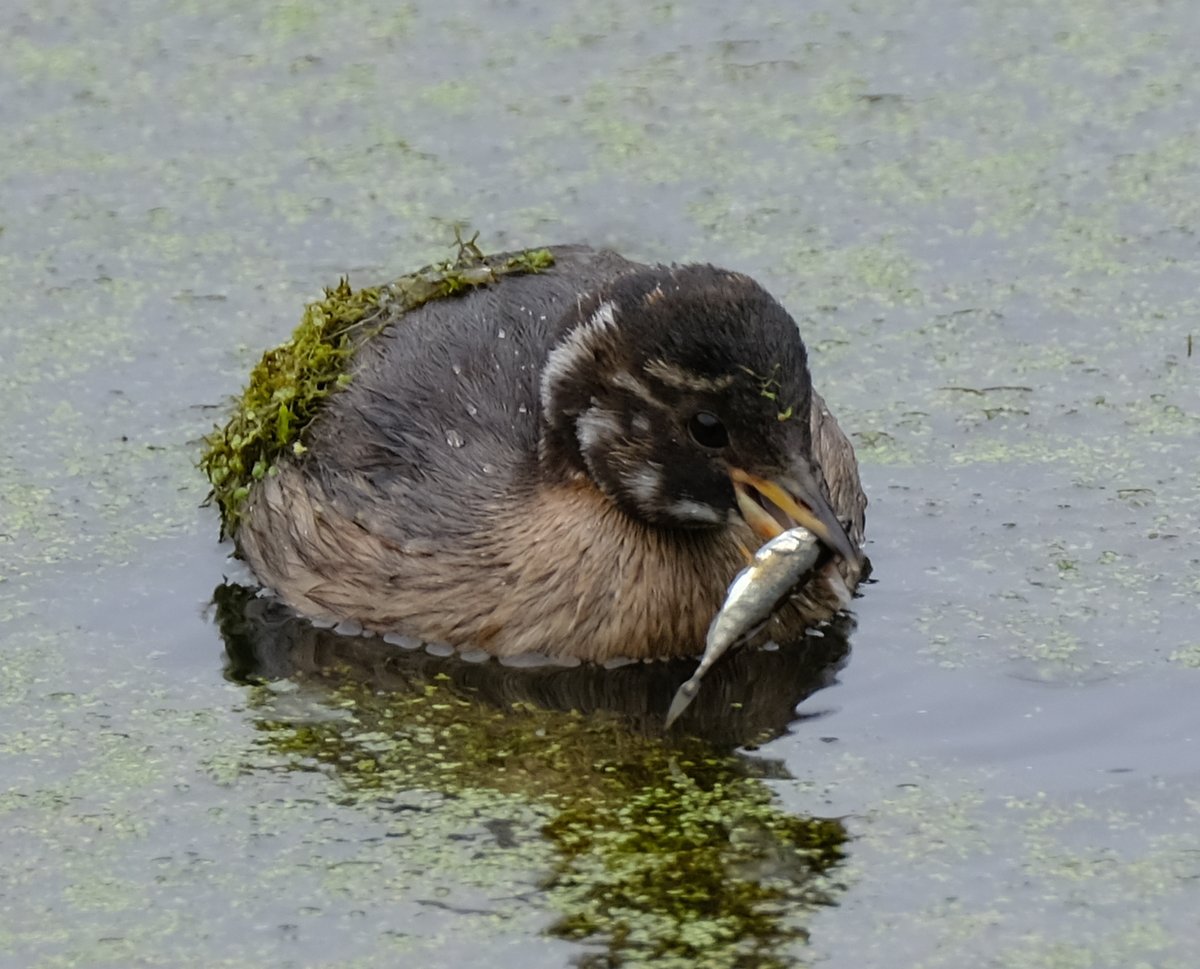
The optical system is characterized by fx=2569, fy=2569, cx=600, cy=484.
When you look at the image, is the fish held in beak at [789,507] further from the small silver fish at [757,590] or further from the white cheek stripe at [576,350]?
the white cheek stripe at [576,350]

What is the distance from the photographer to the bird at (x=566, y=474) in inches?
362

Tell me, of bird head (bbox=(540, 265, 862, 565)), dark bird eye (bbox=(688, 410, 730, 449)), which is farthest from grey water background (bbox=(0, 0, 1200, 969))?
dark bird eye (bbox=(688, 410, 730, 449))

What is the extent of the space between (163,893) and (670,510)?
8.10 feet

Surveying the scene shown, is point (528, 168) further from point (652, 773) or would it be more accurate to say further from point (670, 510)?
point (652, 773)

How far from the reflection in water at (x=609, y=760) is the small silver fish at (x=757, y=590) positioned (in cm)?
36

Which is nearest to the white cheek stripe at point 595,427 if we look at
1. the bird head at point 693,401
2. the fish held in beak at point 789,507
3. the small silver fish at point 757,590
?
the bird head at point 693,401

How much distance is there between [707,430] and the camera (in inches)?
366

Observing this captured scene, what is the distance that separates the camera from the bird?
919cm

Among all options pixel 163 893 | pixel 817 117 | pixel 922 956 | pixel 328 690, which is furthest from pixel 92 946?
pixel 817 117

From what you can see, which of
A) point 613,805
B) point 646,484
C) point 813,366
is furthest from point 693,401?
point 813,366

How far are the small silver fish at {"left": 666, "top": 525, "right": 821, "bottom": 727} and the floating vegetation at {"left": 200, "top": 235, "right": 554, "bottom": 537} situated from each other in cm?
219

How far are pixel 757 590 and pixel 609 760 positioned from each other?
839 mm

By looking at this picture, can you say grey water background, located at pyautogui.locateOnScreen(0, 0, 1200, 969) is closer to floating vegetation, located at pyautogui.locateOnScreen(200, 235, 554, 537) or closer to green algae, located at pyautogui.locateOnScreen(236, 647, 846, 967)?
green algae, located at pyautogui.locateOnScreen(236, 647, 846, 967)

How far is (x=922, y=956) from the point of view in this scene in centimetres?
786
